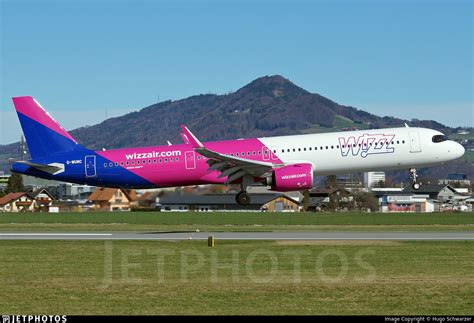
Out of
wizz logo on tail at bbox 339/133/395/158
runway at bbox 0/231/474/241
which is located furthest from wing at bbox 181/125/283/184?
runway at bbox 0/231/474/241

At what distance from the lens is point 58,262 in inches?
1281

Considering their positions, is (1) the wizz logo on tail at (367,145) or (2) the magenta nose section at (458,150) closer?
(1) the wizz logo on tail at (367,145)

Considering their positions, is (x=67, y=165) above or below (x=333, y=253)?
above

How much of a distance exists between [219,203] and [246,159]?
1056 inches

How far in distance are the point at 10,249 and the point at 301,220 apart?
3577 cm

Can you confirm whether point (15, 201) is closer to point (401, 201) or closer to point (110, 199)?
point (110, 199)

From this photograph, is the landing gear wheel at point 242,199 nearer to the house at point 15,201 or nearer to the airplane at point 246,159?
the airplane at point 246,159

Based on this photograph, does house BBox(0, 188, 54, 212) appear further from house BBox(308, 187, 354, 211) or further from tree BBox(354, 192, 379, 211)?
tree BBox(354, 192, 379, 211)

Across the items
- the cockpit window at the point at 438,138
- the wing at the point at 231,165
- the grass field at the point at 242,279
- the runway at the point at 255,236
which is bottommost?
the grass field at the point at 242,279

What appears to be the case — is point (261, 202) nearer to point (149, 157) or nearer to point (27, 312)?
point (149, 157)

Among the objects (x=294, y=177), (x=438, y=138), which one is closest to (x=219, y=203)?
(x=294, y=177)

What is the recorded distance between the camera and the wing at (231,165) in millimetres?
46688

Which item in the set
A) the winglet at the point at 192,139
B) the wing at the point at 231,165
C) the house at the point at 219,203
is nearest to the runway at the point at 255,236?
the wing at the point at 231,165

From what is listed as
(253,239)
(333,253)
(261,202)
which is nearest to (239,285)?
(333,253)
